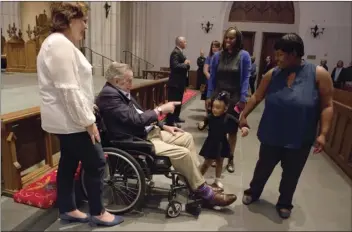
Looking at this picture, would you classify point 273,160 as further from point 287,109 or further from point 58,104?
point 58,104

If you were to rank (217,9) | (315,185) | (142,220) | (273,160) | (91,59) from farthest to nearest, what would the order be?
(217,9), (91,59), (315,185), (273,160), (142,220)

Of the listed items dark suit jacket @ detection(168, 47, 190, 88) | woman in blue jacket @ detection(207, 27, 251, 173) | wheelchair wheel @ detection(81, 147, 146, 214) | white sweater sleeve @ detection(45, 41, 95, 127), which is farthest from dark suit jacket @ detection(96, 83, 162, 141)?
dark suit jacket @ detection(168, 47, 190, 88)

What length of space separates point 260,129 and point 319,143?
415 millimetres

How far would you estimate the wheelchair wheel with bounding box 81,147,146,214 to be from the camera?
212cm

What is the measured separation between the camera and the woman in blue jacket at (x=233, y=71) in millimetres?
2855

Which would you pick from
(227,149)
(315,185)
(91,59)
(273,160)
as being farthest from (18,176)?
(91,59)

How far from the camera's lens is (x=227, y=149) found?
2.67 m

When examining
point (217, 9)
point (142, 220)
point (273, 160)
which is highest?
point (217, 9)

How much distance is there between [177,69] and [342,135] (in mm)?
2333

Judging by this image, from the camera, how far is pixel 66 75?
1.60m

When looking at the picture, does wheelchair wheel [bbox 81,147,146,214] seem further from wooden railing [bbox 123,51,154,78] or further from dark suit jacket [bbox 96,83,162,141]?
wooden railing [bbox 123,51,154,78]

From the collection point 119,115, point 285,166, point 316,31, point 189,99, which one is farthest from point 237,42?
point 316,31

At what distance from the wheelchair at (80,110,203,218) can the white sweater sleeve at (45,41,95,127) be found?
484mm

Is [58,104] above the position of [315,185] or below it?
above
